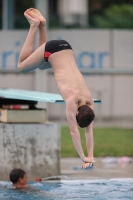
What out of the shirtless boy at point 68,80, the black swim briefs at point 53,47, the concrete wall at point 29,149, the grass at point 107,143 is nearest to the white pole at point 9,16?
the grass at point 107,143

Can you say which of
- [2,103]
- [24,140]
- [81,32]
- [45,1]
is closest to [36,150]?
[24,140]

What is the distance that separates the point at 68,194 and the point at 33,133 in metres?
1.58

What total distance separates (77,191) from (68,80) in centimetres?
207

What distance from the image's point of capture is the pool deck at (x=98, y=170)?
9.79 metres

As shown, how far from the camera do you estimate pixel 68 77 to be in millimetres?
7184

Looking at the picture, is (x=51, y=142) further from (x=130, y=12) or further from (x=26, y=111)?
(x=130, y=12)

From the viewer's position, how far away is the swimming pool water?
26.1 feet

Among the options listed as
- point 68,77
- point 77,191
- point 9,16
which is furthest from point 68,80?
point 9,16

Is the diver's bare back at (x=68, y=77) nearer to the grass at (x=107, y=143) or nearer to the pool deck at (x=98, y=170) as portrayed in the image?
the pool deck at (x=98, y=170)

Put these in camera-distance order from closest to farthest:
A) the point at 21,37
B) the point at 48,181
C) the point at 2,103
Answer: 1. the point at 48,181
2. the point at 2,103
3. the point at 21,37

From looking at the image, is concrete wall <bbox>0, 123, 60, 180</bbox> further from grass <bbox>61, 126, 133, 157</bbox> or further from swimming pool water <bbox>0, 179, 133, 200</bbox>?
grass <bbox>61, 126, 133, 157</bbox>

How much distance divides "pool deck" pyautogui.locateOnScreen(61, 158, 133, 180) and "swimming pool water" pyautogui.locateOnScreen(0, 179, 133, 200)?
2.11 feet

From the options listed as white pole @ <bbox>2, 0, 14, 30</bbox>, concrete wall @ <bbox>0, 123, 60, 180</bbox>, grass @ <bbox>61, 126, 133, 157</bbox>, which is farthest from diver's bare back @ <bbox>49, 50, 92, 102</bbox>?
white pole @ <bbox>2, 0, 14, 30</bbox>

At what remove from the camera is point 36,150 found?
941cm
